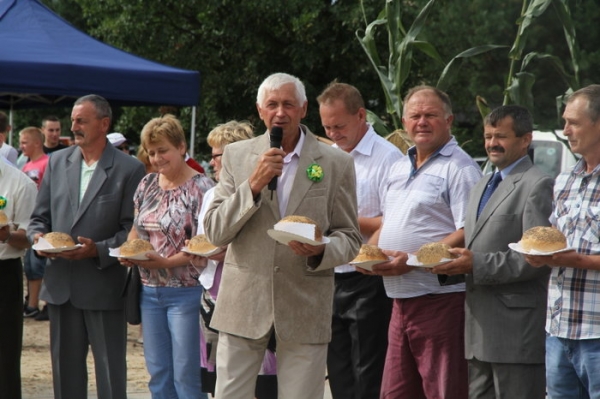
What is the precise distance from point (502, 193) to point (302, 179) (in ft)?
3.60

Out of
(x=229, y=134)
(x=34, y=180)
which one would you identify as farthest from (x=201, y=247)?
(x=34, y=180)

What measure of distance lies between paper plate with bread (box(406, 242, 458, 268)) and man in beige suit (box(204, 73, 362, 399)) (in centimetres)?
43

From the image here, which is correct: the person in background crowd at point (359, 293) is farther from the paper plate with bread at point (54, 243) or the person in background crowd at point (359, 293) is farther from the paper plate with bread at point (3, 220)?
the paper plate with bread at point (3, 220)

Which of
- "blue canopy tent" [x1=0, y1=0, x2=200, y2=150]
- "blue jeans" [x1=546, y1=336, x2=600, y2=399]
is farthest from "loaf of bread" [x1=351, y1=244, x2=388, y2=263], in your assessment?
"blue canopy tent" [x1=0, y1=0, x2=200, y2=150]

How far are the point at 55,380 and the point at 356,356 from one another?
1956 mm

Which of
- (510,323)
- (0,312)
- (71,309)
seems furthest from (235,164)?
(0,312)

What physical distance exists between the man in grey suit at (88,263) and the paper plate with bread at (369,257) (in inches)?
70.3

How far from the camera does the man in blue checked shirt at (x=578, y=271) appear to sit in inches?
171

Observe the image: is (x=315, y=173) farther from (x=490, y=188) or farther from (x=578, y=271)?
(x=578, y=271)

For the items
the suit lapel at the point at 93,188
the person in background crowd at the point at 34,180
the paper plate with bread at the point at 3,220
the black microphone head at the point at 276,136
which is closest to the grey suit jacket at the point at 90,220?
the suit lapel at the point at 93,188

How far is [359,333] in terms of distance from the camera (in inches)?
227

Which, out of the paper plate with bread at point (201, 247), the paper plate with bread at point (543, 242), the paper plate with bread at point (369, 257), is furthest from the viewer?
the paper plate with bread at point (201, 247)

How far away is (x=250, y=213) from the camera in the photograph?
4246 mm

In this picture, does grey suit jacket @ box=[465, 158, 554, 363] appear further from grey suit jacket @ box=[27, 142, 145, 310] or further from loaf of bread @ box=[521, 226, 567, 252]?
grey suit jacket @ box=[27, 142, 145, 310]
